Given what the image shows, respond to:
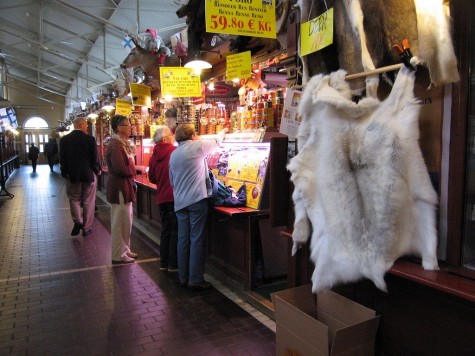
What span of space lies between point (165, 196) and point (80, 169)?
2.76 m

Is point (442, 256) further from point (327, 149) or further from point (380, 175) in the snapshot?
point (327, 149)

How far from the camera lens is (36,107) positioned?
32344 mm

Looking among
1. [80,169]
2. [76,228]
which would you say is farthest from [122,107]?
[76,228]

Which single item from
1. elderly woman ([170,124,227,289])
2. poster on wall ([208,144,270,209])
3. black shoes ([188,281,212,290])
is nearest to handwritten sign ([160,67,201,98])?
poster on wall ([208,144,270,209])

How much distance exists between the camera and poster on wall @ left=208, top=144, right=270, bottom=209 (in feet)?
14.1

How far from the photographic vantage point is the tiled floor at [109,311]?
316cm

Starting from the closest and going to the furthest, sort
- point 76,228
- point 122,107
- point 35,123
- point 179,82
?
point 179,82
point 76,228
point 122,107
point 35,123

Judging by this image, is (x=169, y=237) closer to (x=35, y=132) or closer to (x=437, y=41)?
(x=437, y=41)

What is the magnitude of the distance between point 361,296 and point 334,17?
1.81 m

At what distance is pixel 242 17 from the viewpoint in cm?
347

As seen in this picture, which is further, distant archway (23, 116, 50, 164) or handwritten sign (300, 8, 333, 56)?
distant archway (23, 116, 50, 164)

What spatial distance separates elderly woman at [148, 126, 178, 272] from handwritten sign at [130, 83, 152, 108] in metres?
2.60

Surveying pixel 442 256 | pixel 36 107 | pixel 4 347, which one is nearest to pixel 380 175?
pixel 442 256

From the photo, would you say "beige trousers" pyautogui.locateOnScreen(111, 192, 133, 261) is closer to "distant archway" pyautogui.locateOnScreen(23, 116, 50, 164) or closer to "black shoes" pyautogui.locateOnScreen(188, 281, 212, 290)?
"black shoes" pyautogui.locateOnScreen(188, 281, 212, 290)
